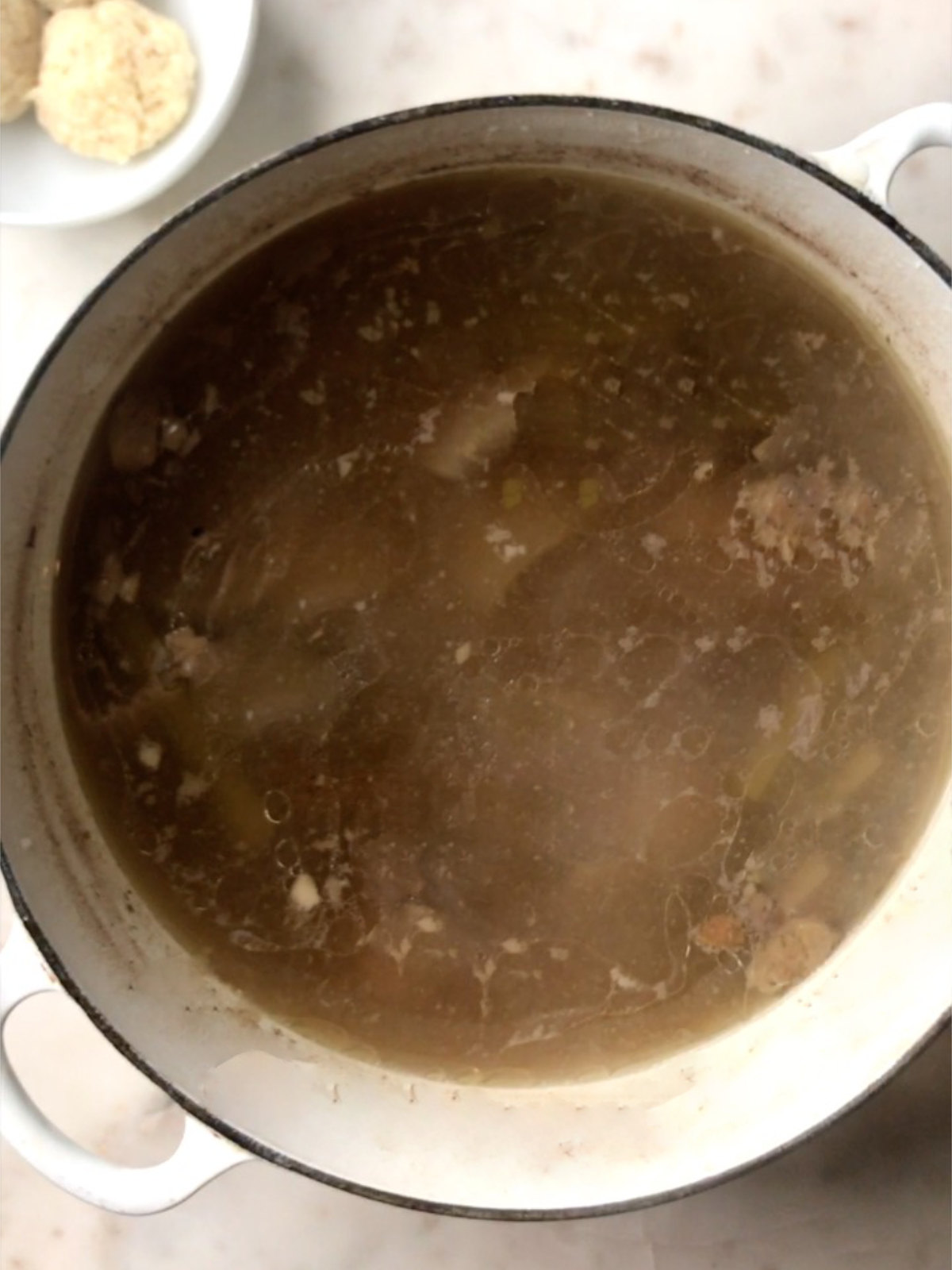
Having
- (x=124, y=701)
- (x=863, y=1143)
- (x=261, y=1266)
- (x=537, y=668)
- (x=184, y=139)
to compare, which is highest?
(x=184, y=139)

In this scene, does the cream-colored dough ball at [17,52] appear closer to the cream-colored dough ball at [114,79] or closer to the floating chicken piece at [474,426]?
the cream-colored dough ball at [114,79]

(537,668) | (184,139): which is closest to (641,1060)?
(537,668)

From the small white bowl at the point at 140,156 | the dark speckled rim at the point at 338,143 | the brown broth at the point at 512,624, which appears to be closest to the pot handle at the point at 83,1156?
the dark speckled rim at the point at 338,143

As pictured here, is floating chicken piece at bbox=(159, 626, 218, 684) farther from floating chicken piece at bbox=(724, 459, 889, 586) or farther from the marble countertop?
floating chicken piece at bbox=(724, 459, 889, 586)

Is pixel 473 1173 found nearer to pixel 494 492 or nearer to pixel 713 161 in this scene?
pixel 494 492

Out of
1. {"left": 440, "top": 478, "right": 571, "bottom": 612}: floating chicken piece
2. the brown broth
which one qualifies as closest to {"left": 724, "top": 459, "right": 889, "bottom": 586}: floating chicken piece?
the brown broth

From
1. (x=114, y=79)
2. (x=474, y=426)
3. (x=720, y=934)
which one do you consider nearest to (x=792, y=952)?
(x=720, y=934)

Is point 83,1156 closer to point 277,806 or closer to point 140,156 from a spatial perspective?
point 277,806
